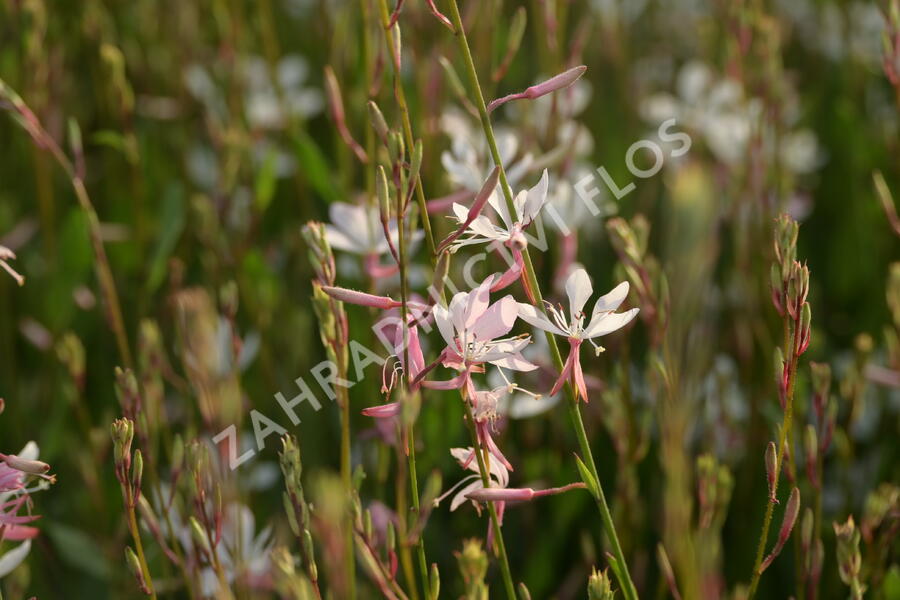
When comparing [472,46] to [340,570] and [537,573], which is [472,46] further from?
[340,570]

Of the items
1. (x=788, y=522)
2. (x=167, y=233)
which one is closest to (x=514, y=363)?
(x=788, y=522)

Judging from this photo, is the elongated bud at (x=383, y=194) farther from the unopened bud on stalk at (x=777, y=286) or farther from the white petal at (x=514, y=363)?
the unopened bud on stalk at (x=777, y=286)

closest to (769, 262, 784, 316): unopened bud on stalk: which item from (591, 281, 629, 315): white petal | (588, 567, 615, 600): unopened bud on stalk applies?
(591, 281, 629, 315): white petal

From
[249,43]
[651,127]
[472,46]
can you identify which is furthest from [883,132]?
[249,43]

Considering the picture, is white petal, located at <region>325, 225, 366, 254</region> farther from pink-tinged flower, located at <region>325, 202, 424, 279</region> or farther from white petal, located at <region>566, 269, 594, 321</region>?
white petal, located at <region>566, 269, 594, 321</region>

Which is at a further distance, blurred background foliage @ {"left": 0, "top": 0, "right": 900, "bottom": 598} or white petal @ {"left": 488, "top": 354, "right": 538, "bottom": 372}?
blurred background foliage @ {"left": 0, "top": 0, "right": 900, "bottom": 598}

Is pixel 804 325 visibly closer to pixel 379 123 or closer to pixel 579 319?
pixel 579 319
